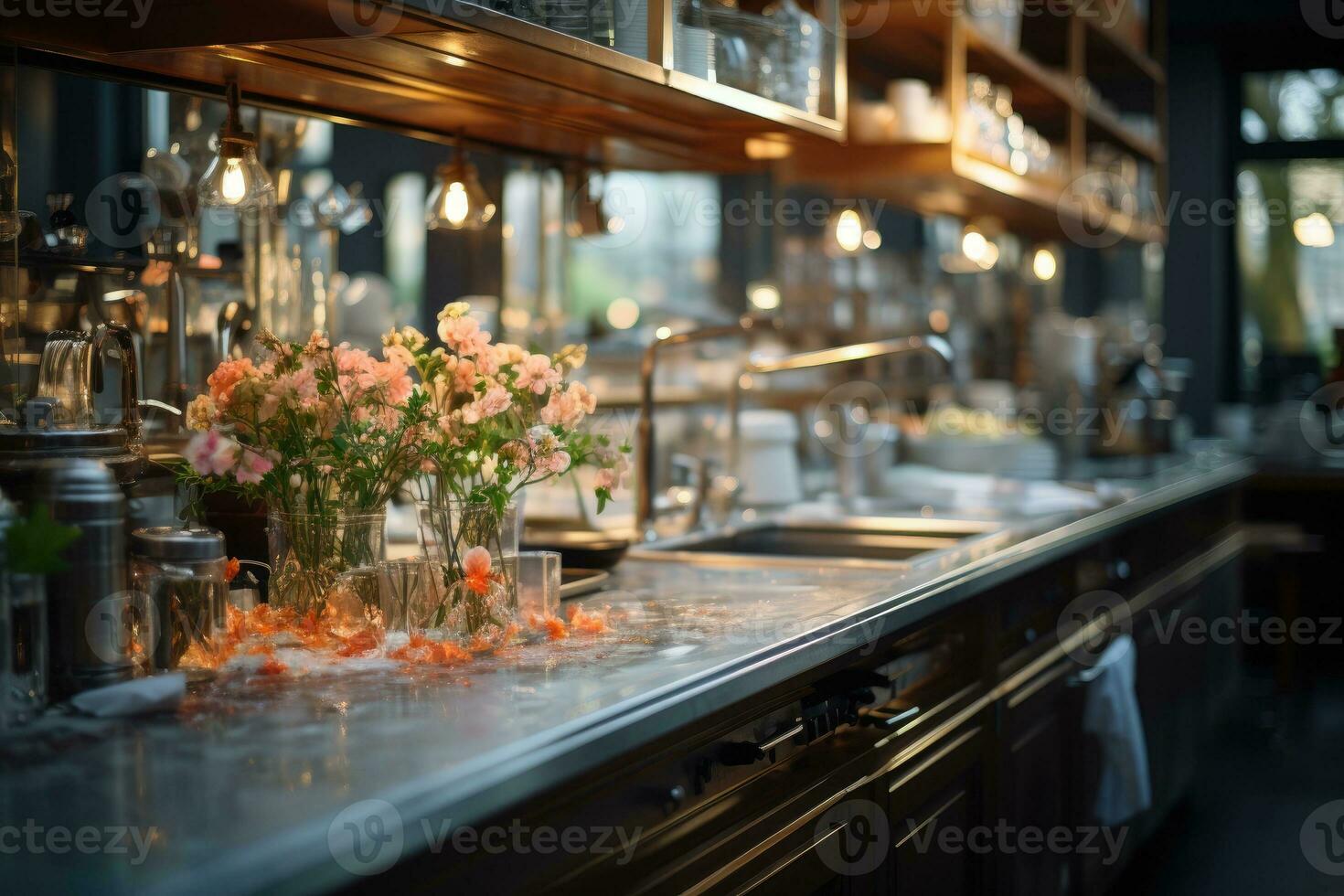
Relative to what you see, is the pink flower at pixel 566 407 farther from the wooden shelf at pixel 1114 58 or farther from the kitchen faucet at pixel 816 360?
the wooden shelf at pixel 1114 58

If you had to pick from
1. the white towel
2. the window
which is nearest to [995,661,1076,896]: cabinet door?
the white towel

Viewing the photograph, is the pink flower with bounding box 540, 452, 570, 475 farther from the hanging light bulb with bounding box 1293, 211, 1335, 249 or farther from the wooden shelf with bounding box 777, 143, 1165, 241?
the hanging light bulb with bounding box 1293, 211, 1335, 249

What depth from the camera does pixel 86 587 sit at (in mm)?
1219

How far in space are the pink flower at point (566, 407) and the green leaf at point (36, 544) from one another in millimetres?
614

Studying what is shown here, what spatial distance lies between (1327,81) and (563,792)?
635 cm

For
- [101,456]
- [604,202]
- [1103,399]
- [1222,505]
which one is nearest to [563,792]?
[101,456]

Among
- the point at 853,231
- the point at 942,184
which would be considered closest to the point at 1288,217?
the point at 942,184

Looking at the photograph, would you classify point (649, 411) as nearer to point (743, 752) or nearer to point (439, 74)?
point (439, 74)

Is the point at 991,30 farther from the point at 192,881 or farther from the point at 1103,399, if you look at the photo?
the point at 192,881

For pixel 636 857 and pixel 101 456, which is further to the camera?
pixel 101 456

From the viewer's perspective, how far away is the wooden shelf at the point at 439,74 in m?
1.59

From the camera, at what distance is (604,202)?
2.66m

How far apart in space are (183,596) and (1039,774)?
5.67 feet

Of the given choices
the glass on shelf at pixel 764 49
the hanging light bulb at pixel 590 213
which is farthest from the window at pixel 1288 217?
the hanging light bulb at pixel 590 213
